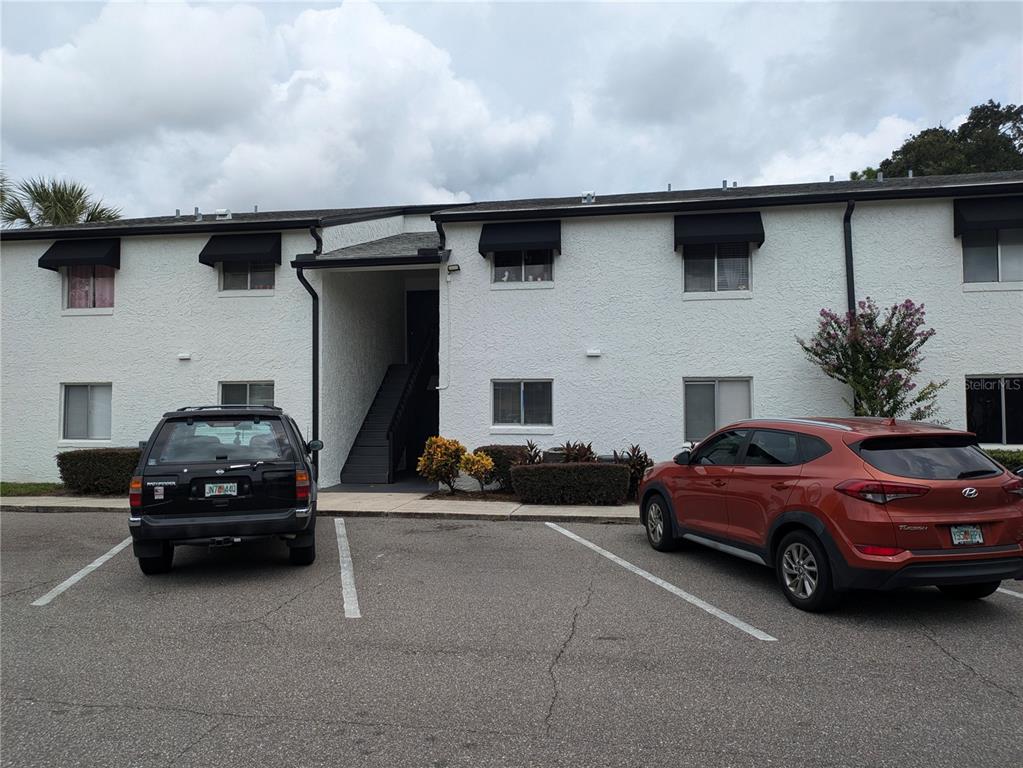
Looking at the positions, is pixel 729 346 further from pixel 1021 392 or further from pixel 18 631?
pixel 18 631

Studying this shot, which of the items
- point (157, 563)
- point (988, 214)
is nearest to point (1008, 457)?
point (988, 214)

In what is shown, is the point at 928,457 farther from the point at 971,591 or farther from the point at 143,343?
the point at 143,343

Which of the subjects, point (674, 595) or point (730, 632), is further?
point (674, 595)

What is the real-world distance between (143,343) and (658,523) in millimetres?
11890

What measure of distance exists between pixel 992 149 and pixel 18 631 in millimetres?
42718

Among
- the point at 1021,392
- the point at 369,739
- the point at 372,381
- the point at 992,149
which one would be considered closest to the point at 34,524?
the point at 372,381

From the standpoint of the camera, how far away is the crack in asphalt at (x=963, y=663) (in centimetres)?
430

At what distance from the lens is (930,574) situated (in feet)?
17.6

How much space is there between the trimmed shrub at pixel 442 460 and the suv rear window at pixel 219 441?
5.54 meters

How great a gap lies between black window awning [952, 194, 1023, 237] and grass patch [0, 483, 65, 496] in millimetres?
17144

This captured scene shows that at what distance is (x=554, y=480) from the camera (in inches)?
472

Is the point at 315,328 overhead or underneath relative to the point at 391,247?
underneath

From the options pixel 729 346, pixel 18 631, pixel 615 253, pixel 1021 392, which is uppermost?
pixel 615 253

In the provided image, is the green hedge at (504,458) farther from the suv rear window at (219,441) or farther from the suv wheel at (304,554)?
the suv rear window at (219,441)
